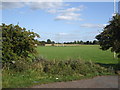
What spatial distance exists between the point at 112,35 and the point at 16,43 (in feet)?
17.3

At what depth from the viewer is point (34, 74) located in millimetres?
8352

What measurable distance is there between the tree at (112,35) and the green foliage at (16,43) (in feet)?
13.2

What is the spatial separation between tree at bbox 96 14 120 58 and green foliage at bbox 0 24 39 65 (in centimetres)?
403

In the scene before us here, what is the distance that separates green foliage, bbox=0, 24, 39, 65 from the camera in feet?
29.8

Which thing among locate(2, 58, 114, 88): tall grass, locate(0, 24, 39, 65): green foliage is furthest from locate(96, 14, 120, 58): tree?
locate(0, 24, 39, 65): green foliage

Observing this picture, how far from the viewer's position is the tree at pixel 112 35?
9.89 metres

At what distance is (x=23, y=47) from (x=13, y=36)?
0.79m

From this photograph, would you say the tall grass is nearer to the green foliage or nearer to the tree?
the green foliage

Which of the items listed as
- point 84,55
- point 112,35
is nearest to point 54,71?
point 112,35

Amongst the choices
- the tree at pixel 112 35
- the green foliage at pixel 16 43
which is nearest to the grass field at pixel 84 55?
the tree at pixel 112 35

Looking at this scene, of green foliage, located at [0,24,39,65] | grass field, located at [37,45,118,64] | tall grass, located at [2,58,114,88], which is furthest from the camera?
grass field, located at [37,45,118,64]

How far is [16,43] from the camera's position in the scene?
31.2 feet

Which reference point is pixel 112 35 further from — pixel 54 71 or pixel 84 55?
pixel 84 55

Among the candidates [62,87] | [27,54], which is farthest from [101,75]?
[27,54]
